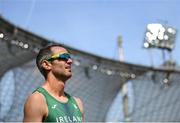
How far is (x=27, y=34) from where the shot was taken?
1496 inches

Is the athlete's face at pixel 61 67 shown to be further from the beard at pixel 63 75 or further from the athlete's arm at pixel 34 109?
the athlete's arm at pixel 34 109

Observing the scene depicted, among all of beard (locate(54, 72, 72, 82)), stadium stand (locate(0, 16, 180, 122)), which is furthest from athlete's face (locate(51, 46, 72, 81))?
stadium stand (locate(0, 16, 180, 122))

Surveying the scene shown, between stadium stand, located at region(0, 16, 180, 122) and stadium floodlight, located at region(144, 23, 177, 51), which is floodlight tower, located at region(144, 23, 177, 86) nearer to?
stadium floodlight, located at region(144, 23, 177, 51)

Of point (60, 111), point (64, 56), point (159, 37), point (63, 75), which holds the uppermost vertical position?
point (64, 56)

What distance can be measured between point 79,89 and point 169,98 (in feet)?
38.6

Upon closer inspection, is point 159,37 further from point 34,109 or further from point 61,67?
point 34,109

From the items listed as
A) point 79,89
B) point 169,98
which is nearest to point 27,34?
point 79,89

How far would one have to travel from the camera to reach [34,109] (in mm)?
3260

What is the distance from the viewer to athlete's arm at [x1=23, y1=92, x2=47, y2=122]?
128 inches

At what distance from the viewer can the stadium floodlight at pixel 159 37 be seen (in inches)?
1865

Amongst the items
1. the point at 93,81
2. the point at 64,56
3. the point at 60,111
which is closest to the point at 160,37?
the point at 93,81

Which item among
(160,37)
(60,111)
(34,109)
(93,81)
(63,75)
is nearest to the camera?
(34,109)

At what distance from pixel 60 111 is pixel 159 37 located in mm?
44729

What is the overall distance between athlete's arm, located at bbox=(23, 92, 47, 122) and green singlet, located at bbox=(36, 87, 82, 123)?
58mm
